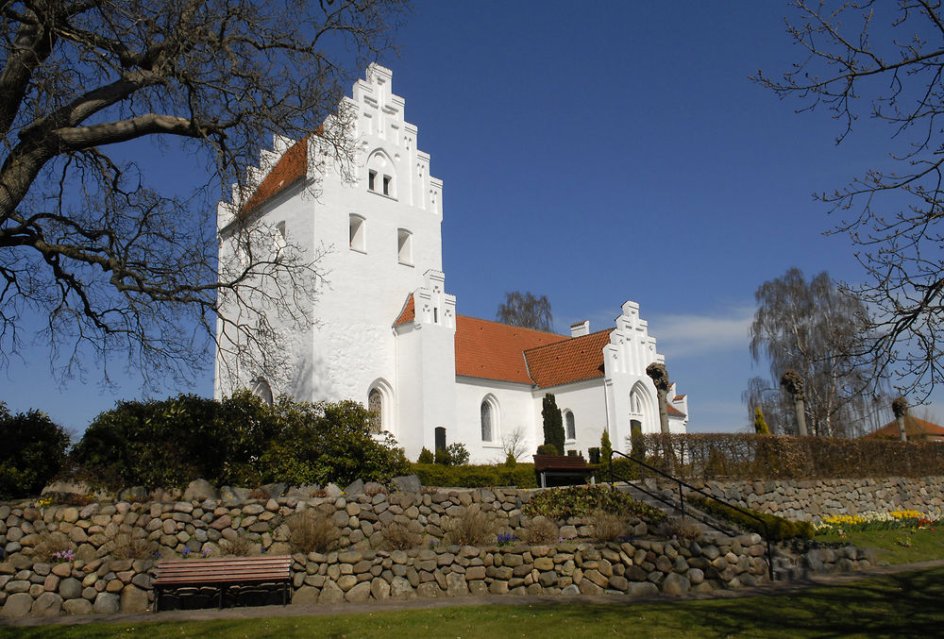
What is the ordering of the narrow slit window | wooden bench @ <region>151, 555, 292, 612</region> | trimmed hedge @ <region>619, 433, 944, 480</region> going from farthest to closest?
the narrow slit window → trimmed hedge @ <region>619, 433, 944, 480</region> → wooden bench @ <region>151, 555, 292, 612</region>

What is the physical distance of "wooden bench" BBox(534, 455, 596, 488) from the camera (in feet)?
60.0

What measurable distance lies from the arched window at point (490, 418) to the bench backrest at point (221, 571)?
18907 millimetres

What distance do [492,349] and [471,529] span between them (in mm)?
19114

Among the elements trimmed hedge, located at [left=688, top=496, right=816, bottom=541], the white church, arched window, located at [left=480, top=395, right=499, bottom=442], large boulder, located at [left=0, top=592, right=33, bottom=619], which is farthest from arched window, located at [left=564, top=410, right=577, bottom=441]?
large boulder, located at [left=0, top=592, right=33, bottom=619]

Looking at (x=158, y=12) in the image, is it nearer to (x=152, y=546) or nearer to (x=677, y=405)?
(x=152, y=546)

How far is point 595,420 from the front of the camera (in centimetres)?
2844

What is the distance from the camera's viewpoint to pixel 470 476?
19453 millimetres

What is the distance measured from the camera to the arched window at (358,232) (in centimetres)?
2578

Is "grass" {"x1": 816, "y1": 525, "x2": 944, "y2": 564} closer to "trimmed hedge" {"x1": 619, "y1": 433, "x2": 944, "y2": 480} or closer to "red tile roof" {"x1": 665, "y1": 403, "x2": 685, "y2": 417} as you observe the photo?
"trimmed hedge" {"x1": 619, "y1": 433, "x2": 944, "y2": 480}

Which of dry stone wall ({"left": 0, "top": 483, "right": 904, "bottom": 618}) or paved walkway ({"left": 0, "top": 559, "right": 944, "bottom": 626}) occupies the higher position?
dry stone wall ({"left": 0, "top": 483, "right": 904, "bottom": 618})

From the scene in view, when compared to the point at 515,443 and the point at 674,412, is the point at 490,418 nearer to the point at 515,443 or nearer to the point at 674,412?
the point at 515,443

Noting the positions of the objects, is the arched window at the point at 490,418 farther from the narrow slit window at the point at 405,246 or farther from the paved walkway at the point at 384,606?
the paved walkway at the point at 384,606

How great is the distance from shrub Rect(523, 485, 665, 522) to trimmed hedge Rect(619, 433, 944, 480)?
9.66 feet

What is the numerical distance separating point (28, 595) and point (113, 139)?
6.44m
